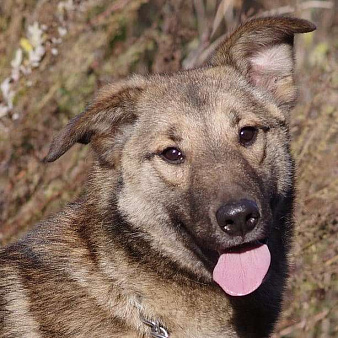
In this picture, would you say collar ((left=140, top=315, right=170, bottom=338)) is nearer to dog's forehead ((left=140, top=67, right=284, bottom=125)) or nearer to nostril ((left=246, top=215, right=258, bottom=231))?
→ nostril ((left=246, top=215, right=258, bottom=231))

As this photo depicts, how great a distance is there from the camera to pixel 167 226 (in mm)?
4055

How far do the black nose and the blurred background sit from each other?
6.21ft

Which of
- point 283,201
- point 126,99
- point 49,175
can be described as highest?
point 126,99

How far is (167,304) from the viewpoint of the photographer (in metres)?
3.96

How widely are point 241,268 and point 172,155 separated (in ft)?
Answer: 2.20

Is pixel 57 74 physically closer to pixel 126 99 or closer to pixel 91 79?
pixel 91 79

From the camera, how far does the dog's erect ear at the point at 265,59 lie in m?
4.46

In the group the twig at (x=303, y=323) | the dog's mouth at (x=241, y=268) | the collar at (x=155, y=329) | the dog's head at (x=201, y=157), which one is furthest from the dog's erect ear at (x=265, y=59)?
the twig at (x=303, y=323)

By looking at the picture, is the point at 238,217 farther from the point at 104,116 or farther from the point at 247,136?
the point at 104,116

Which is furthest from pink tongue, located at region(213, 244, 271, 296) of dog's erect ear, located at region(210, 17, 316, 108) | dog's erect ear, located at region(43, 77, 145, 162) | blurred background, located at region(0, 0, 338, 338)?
blurred background, located at region(0, 0, 338, 338)

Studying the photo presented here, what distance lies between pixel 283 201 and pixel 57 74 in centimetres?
265

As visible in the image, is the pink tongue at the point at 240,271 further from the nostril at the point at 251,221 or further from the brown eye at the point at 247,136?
the brown eye at the point at 247,136

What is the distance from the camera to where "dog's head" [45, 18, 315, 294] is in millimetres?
3779

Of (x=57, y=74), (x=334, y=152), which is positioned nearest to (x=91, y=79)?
(x=57, y=74)
